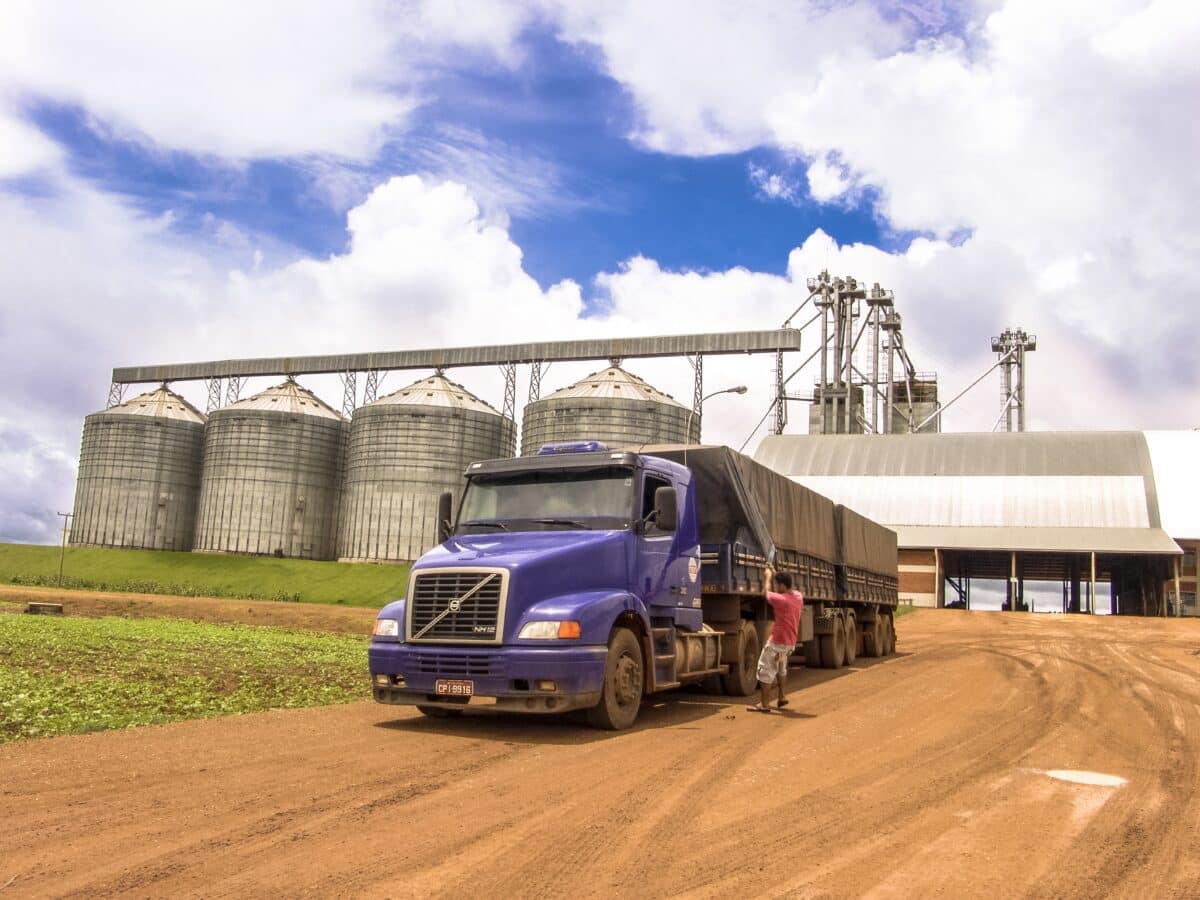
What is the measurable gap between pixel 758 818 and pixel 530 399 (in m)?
61.2

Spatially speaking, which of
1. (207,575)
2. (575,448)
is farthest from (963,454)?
(575,448)

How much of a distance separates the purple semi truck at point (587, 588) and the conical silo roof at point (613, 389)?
43685 millimetres

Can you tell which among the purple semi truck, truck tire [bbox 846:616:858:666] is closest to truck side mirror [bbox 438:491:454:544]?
the purple semi truck

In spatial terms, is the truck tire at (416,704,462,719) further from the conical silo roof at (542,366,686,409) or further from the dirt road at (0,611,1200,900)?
the conical silo roof at (542,366,686,409)

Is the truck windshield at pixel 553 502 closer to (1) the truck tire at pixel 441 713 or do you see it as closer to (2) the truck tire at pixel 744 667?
(1) the truck tire at pixel 441 713

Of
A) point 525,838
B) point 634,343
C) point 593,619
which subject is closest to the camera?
point 525,838

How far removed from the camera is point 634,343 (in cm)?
6688

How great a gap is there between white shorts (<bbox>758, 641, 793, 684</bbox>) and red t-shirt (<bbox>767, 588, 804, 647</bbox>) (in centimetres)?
9

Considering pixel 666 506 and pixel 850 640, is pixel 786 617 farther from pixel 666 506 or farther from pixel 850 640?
pixel 850 640

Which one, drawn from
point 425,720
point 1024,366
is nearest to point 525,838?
point 425,720

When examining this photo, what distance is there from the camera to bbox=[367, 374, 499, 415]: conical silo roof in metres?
64.1

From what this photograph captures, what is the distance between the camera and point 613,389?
61.1m

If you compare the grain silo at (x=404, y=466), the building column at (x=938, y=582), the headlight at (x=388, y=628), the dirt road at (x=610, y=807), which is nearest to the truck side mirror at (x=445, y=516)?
the headlight at (x=388, y=628)

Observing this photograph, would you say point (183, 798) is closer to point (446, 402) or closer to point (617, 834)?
point (617, 834)
